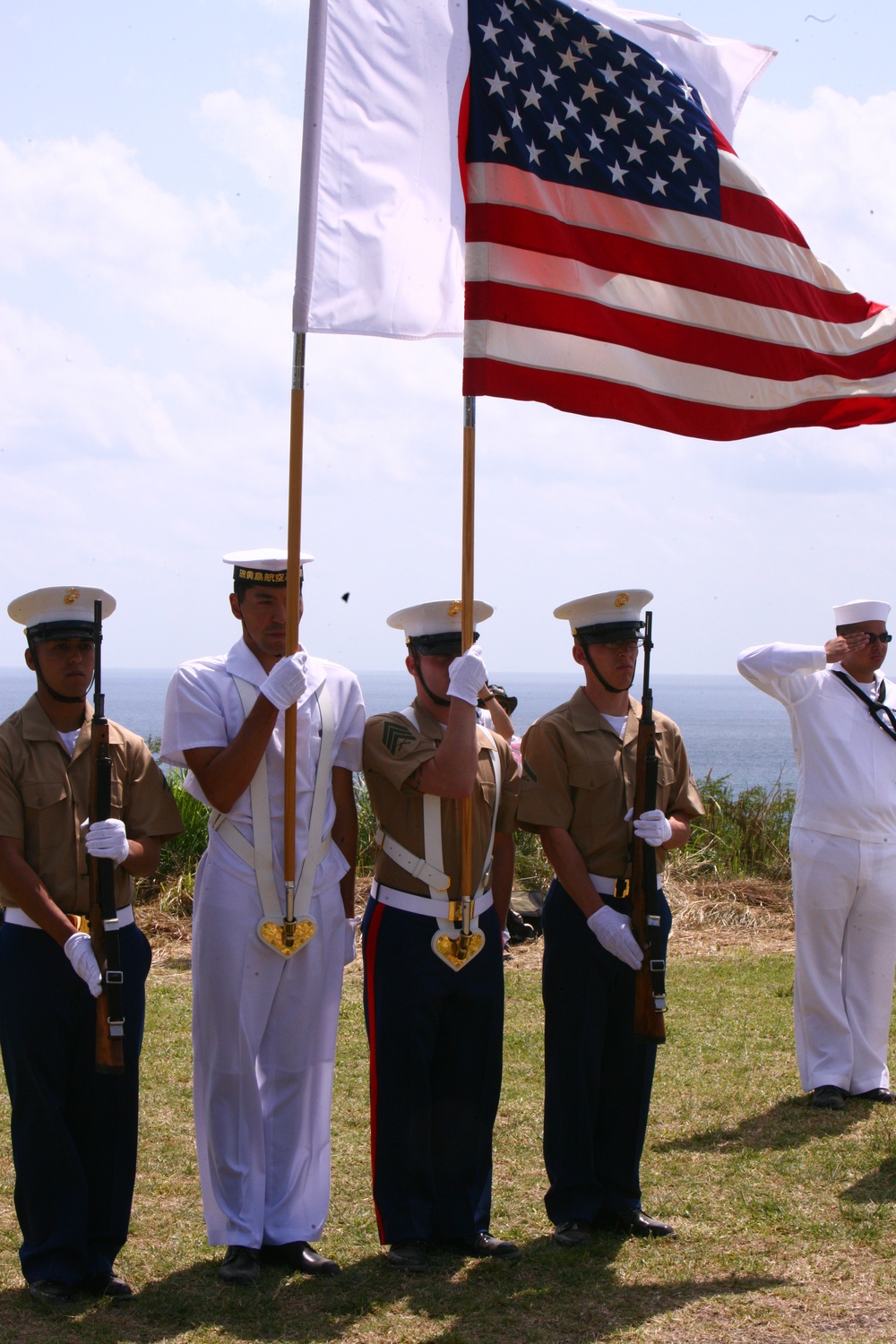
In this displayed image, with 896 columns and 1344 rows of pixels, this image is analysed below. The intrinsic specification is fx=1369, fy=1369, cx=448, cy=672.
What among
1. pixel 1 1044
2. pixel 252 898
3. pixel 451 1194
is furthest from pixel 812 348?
pixel 1 1044

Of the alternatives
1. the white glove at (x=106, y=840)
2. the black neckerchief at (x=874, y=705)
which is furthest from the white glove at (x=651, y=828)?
the black neckerchief at (x=874, y=705)

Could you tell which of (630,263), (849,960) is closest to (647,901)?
(630,263)

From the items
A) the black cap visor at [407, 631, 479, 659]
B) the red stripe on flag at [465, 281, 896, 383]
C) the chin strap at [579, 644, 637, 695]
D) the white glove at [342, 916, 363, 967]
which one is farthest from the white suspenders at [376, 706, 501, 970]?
the red stripe on flag at [465, 281, 896, 383]

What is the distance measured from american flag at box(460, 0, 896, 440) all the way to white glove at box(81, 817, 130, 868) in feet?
6.48

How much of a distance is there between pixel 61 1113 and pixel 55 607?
1627 mm

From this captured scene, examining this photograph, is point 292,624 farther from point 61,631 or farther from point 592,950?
point 592,950

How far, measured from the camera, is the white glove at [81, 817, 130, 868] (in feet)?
13.9

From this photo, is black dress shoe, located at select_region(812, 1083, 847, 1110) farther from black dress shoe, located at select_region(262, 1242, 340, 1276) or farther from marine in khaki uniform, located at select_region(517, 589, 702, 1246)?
black dress shoe, located at select_region(262, 1242, 340, 1276)

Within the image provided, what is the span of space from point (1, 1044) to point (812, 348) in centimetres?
398

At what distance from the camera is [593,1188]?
4.92 meters

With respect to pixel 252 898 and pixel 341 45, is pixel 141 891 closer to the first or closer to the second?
pixel 252 898

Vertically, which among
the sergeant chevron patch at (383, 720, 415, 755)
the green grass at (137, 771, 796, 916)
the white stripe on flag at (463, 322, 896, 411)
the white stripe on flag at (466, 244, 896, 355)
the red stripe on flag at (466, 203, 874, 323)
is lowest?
the green grass at (137, 771, 796, 916)

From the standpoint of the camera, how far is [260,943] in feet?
14.8

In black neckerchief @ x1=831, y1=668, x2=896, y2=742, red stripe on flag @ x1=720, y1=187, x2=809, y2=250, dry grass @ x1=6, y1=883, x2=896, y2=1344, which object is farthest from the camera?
black neckerchief @ x1=831, y1=668, x2=896, y2=742
